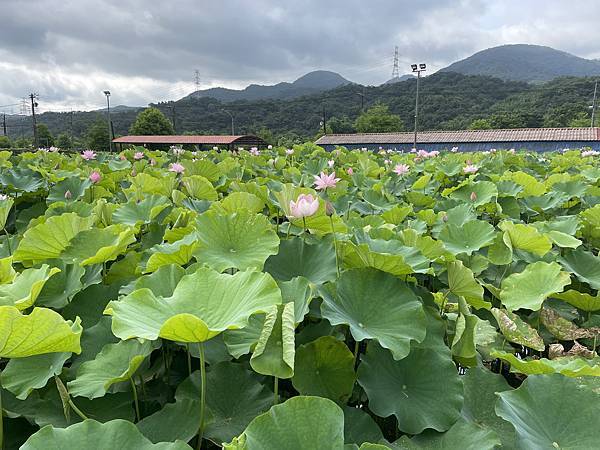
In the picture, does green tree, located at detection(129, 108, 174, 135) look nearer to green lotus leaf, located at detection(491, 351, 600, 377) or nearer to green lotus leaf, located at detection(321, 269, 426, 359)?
green lotus leaf, located at detection(321, 269, 426, 359)

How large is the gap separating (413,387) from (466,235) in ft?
2.90

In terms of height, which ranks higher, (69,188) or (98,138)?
(69,188)

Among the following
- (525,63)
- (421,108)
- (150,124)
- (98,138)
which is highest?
(525,63)

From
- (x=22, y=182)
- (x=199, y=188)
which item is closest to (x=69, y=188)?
(x=22, y=182)

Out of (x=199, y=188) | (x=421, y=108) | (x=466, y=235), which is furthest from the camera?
(x=421, y=108)

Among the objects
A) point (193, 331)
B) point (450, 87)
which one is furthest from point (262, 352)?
point (450, 87)

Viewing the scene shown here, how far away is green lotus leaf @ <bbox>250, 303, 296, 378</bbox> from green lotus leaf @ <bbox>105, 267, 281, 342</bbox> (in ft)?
0.11

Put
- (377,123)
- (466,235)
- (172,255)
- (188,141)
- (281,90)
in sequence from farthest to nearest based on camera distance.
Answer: (281,90) → (377,123) → (188,141) → (466,235) → (172,255)

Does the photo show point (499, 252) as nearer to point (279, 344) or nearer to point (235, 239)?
point (235, 239)

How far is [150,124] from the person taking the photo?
129 ft

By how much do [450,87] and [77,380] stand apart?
62952 mm

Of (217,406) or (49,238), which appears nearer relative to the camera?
(217,406)

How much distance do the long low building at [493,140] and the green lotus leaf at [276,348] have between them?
14.7 metres

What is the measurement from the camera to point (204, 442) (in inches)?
32.9
